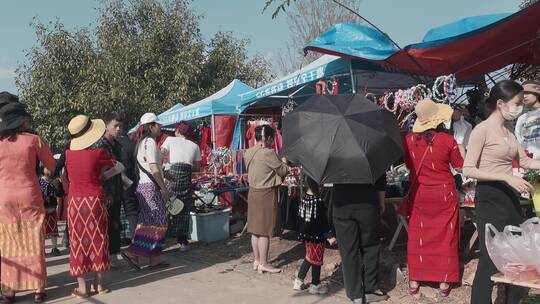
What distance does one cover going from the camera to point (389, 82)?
7.18 metres

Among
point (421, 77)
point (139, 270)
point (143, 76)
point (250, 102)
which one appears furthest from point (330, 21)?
point (139, 270)

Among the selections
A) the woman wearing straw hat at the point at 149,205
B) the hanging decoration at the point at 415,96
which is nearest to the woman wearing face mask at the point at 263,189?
the woman wearing straw hat at the point at 149,205

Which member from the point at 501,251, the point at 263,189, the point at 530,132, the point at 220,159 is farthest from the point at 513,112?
the point at 220,159

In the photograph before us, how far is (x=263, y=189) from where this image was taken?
5.33m

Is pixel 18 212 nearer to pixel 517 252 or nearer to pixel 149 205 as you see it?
pixel 149 205

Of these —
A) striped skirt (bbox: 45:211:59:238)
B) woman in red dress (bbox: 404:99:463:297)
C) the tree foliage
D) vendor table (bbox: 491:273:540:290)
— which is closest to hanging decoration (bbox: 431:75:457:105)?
woman in red dress (bbox: 404:99:463:297)

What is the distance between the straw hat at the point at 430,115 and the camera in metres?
4.11

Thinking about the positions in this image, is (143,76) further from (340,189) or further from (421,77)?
(340,189)

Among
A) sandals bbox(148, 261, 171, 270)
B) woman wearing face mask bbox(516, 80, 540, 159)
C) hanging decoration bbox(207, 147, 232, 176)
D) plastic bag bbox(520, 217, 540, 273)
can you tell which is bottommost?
sandals bbox(148, 261, 171, 270)

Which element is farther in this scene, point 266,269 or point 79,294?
point 266,269

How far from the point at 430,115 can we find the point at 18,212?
369 cm

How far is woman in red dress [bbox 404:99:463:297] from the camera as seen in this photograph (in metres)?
4.13

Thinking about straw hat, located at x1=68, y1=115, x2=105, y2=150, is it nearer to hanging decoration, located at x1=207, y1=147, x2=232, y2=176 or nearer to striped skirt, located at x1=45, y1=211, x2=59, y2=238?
striped skirt, located at x1=45, y1=211, x2=59, y2=238

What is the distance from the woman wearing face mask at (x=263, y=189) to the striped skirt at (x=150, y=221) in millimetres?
1054
